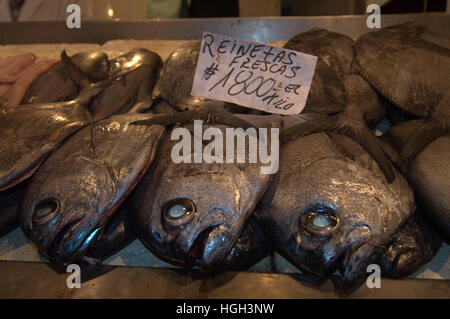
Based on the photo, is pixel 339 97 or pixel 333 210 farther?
pixel 339 97

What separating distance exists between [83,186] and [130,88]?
3.00ft

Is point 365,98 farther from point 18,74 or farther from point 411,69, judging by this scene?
point 18,74

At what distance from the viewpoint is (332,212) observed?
1114mm

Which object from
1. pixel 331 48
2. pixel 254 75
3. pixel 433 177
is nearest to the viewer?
pixel 433 177

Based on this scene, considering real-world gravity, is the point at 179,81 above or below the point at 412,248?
above

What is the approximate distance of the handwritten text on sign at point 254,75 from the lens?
61.4 inches

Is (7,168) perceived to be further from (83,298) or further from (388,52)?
(388,52)

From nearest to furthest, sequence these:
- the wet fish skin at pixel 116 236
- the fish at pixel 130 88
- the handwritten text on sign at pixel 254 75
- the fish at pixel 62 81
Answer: the wet fish skin at pixel 116 236, the handwritten text on sign at pixel 254 75, the fish at pixel 130 88, the fish at pixel 62 81

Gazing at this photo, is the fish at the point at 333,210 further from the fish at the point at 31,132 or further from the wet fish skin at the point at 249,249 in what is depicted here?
the fish at the point at 31,132

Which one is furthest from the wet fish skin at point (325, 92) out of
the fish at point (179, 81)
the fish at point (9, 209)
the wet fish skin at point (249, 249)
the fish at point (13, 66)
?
the fish at point (13, 66)

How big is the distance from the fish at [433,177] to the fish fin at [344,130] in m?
0.12

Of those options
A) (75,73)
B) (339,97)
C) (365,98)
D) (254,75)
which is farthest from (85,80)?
(365,98)

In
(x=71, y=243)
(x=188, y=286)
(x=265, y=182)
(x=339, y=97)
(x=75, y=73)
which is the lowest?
(x=188, y=286)

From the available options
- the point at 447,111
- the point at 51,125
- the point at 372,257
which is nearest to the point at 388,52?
the point at 447,111
